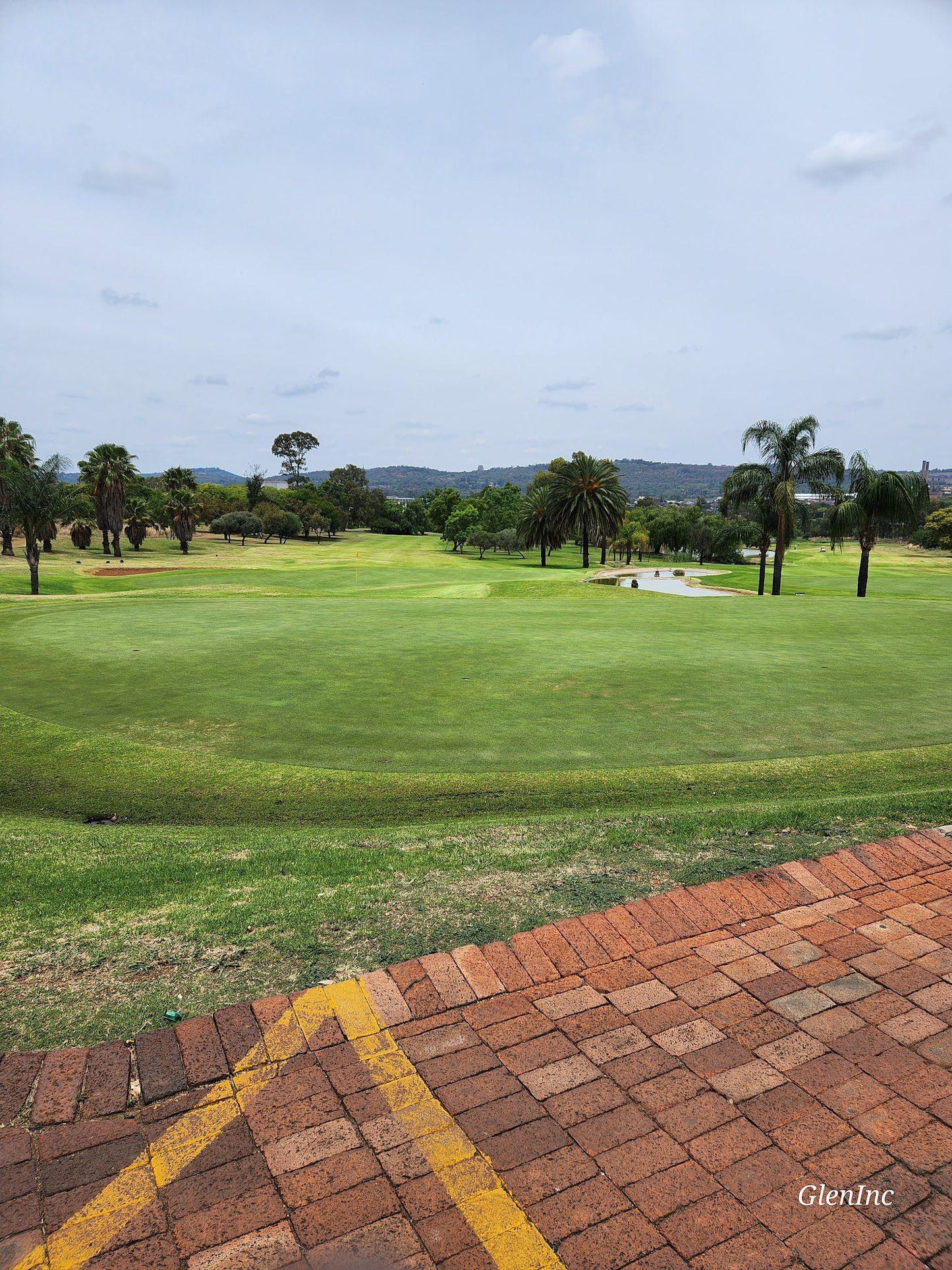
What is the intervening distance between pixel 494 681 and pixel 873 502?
1410 inches

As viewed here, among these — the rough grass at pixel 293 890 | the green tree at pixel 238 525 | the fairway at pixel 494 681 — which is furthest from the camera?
the green tree at pixel 238 525

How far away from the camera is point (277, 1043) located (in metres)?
3.74

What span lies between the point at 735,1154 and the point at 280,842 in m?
4.53

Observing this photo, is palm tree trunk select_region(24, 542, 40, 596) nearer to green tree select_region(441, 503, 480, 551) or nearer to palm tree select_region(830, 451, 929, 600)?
palm tree select_region(830, 451, 929, 600)

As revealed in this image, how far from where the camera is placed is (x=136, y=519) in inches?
3391

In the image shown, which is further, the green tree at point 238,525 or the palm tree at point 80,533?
the green tree at point 238,525

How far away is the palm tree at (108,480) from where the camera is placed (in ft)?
244

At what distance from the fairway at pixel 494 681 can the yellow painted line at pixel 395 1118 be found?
580cm

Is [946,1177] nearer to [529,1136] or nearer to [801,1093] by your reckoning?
[801,1093]

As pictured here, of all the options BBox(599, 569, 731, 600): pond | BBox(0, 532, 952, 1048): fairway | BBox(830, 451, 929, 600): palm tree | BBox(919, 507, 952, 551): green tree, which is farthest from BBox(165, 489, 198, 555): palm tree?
BBox(919, 507, 952, 551): green tree

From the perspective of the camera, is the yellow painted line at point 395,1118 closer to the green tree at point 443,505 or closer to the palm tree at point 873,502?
the palm tree at point 873,502

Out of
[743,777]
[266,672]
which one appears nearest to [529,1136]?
[743,777]

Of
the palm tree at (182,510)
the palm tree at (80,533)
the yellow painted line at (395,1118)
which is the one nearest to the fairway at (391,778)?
the yellow painted line at (395,1118)

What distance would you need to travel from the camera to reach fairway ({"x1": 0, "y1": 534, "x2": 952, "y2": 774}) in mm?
10664
